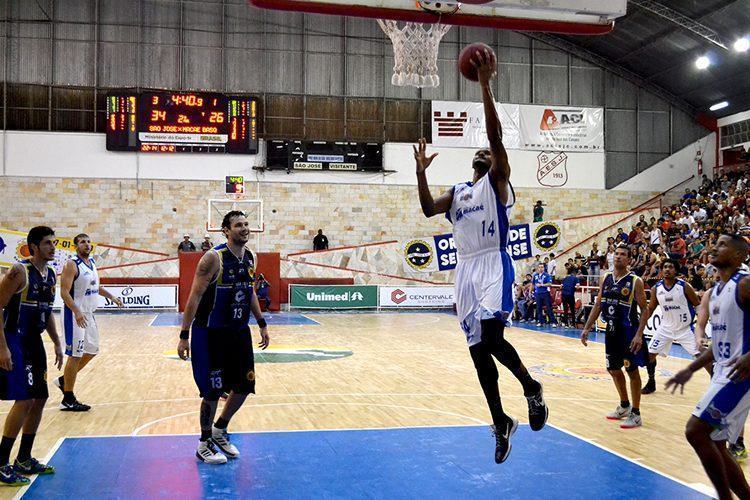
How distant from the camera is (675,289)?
9.22 metres

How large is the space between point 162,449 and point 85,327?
7.32ft

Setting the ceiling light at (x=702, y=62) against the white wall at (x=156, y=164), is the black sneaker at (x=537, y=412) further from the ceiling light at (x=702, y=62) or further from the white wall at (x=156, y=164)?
the ceiling light at (x=702, y=62)

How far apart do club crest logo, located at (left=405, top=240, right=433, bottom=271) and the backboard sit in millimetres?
16001

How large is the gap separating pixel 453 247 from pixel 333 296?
15.3 feet

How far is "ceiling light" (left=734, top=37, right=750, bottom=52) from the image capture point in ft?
74.5

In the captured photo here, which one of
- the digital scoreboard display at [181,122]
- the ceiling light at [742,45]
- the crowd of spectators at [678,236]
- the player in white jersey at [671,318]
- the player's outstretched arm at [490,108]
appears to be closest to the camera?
the player's outstretched arm at [490,108]

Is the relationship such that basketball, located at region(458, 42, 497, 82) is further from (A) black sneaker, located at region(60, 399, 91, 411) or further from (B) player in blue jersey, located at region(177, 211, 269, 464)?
(A) black sneaker, located at region(60, 399, 91, 411)

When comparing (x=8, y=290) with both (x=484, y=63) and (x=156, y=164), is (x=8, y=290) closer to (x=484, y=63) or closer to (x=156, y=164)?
(x=484, y=63)

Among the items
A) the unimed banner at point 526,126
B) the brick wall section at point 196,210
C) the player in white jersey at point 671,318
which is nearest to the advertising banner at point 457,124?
the unimed banner at point 526,126

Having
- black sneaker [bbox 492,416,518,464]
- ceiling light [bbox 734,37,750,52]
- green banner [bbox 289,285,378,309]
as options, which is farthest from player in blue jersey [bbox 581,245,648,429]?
ceiling light [bbox 734,37,750,52]

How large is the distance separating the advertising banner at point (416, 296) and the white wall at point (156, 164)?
17.1 feet

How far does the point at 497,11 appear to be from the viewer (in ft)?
34.7

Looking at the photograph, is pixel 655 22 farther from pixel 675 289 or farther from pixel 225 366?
pixel 225 366

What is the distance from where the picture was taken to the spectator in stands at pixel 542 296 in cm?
2017
